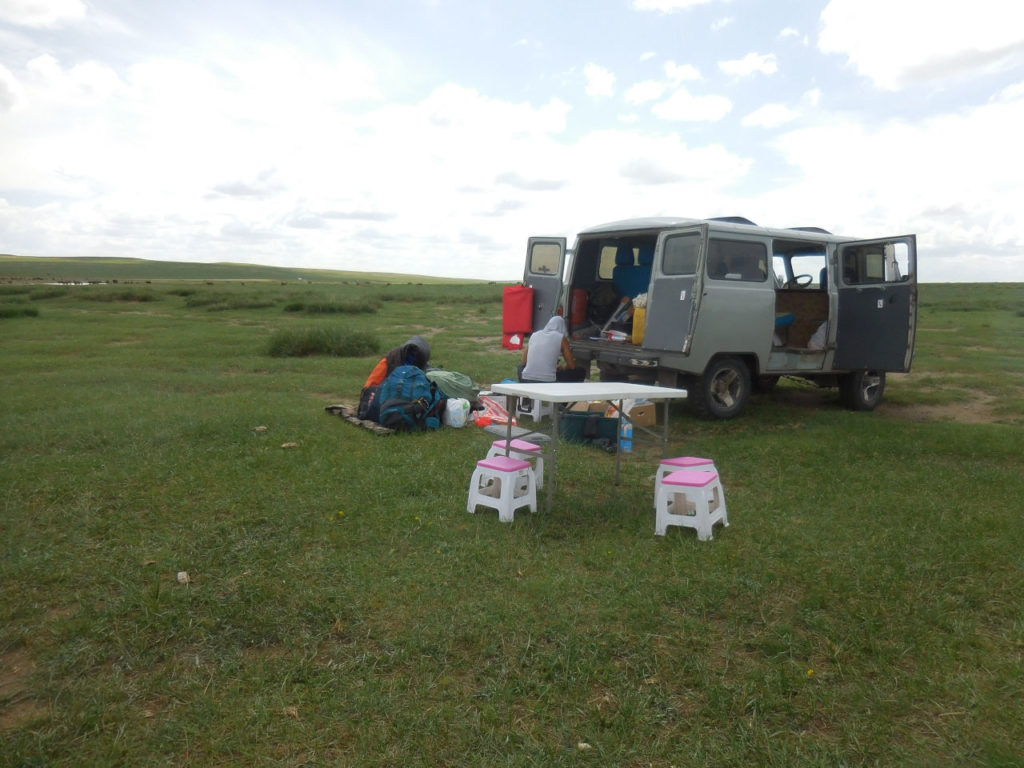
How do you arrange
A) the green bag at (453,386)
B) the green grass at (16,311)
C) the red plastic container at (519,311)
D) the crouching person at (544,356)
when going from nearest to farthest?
the crouching person at (544,356) < the green bag at (453,386) < the red plastic container at (519,311) < the green grass at (16,311)

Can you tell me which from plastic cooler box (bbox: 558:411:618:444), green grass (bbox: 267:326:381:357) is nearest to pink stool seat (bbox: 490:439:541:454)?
plastic cooler box (bbox: 558:411:618:444)

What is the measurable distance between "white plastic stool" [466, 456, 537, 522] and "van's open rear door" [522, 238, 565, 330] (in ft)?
15.8

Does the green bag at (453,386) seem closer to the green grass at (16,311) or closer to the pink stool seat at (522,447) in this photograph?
the pink stool seat at (522,447)

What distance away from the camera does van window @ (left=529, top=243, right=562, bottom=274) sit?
9.86 m

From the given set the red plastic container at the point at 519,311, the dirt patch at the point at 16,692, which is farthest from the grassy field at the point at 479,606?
the red plastic container at the point at 519,311

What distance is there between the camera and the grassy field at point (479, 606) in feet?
9.39

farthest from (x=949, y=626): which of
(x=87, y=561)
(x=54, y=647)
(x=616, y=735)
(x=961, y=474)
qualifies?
(x=87, y=561)

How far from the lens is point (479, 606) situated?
149 inches

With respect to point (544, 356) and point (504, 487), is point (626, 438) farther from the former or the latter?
point (504, 487)

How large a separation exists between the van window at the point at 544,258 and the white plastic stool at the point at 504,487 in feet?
16.5

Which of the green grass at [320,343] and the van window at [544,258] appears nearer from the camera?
the van window at [544,258]

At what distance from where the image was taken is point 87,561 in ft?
14.0

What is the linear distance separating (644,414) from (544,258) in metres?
2.89

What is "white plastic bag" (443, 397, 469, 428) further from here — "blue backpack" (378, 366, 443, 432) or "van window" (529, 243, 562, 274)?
"van window" (529, 243, 562, 274)
